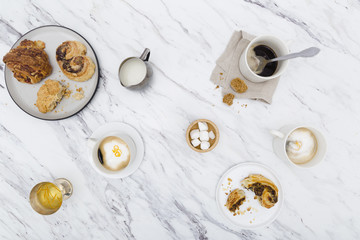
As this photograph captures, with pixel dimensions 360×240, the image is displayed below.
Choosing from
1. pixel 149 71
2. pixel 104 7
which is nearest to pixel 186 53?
pixel 149 71

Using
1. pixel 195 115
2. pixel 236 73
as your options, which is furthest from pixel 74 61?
pixel 236 73

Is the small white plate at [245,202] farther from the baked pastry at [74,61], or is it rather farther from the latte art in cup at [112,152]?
the baked pastry at [74,61]

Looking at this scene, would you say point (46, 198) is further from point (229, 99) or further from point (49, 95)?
point (229, 99)

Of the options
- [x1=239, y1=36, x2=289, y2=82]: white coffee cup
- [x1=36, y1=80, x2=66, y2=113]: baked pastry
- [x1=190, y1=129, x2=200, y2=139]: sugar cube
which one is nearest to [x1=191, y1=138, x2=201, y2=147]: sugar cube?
[x1=190, y1=129, x2=200, y2=139]: sugar cube

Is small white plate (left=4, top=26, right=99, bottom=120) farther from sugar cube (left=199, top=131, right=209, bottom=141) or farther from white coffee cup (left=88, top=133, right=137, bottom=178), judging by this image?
sugar cube (left=199, top=131, right=209, bottom=141)

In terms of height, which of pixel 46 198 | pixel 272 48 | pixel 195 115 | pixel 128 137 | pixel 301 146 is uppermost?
pixel 272 48

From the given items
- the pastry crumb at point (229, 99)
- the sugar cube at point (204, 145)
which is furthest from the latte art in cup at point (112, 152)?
the pastry crumb at point (229, 99)
